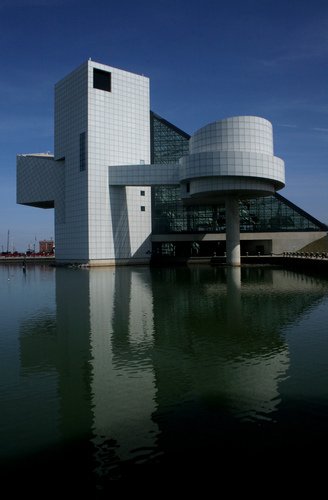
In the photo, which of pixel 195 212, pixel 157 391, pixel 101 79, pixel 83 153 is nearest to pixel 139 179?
pixel 83 153

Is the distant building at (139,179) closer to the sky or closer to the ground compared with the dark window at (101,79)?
closer to the ground

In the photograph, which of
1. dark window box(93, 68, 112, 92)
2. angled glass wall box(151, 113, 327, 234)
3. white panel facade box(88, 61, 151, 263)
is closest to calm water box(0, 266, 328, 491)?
white panel facade box(88, 61, 151, 263)

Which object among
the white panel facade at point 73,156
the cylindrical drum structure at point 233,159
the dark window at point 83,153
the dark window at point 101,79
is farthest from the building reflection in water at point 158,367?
the dark window at point 101,79

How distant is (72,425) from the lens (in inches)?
445

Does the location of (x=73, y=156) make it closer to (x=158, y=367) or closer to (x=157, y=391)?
(x=158, y=367)

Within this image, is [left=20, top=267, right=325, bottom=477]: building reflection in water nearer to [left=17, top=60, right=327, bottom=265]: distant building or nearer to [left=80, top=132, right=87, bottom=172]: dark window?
[left=17, top=60, right=327, bottom=265]: distant building

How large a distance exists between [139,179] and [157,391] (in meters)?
70.4

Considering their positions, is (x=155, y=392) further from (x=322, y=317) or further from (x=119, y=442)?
(x=322, y=317)

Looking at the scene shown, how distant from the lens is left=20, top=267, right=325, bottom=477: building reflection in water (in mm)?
10781

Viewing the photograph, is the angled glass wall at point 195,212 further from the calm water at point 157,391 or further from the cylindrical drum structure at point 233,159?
the calm water at point 157,391

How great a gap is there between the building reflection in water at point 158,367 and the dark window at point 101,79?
6331 cm

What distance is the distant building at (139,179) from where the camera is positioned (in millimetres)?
73062

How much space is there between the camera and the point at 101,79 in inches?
3342

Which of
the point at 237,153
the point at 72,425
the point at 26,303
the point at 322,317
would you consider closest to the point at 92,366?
the point at 72,425
